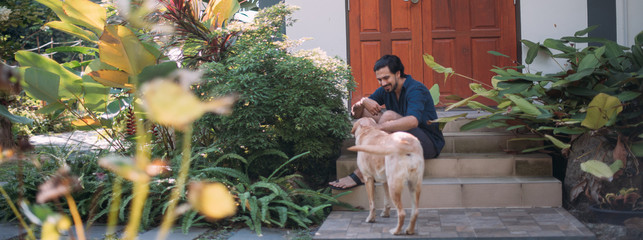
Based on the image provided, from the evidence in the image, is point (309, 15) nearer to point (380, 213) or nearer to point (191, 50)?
point (191, 50)

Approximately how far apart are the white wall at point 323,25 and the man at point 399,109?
207cm

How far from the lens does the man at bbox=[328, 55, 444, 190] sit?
13.4 feet

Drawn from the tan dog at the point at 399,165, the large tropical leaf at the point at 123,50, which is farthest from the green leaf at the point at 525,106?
the large tropical leaf at the point at 123,50

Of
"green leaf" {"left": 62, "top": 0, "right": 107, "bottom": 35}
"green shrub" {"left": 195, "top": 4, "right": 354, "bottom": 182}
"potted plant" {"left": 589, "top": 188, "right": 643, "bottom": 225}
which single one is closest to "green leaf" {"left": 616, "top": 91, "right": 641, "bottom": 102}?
"potted plant" {"left": 589, "top": 188, "right": 643, "bottom": 225}

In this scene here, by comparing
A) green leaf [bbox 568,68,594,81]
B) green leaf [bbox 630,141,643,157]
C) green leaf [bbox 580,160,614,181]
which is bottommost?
green leaf [bbox 580,160,614,181]

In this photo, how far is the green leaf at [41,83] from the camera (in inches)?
175

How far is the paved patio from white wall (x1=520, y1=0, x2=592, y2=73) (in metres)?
2.88

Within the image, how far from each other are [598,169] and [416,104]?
131cm

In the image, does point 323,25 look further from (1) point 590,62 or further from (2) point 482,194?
(1) point 590,62

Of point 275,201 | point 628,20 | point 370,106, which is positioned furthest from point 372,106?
point 628,20

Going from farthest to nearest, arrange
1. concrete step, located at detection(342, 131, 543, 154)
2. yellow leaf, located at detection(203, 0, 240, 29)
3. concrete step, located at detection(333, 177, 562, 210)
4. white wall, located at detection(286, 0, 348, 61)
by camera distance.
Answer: white wall, located at detection(286, 0, 348, 61)
yellow leaf, located at detection(203, 0, 240, 29)
concrete step, located at detection(342, 131, 543, 154)
concrete step, located at detection(333, 177, 562, 210)

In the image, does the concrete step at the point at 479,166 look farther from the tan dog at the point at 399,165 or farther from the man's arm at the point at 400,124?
the tan dog at the point at 399,165

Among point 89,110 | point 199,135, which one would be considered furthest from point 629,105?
point 89,110

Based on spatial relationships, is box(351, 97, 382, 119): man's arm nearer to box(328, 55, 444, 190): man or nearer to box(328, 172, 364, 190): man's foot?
box(328, 55, 444, 190): man
